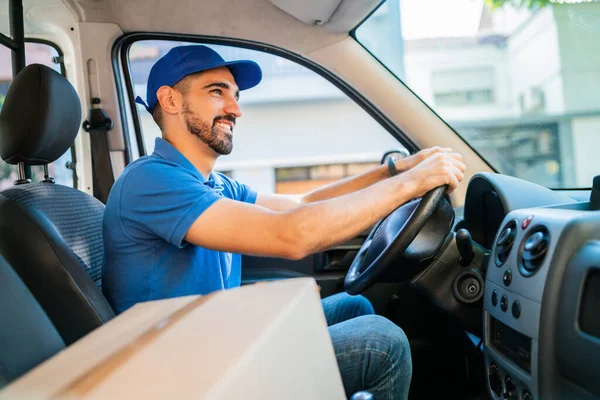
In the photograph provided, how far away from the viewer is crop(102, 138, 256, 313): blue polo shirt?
1.39m

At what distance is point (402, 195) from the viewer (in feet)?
4.42

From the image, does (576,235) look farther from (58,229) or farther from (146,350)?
(58,229)

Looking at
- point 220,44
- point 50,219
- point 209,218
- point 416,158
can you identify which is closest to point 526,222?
point 416,158

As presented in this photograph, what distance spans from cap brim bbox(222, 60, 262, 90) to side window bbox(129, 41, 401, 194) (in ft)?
0.90

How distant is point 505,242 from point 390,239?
298 millimetres

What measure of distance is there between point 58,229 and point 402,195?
864 millimetres

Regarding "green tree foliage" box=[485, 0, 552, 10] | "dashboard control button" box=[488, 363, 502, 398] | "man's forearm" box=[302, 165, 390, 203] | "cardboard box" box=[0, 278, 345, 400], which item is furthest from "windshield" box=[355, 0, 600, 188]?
"cardboard box" box=[0, 278, 345, 400]

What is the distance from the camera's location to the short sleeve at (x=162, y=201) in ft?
4.48

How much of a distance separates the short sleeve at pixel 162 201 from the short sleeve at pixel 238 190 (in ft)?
1.46

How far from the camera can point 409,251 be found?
60.8 inches

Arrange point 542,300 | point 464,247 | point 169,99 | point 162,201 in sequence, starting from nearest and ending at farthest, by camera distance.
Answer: point 542,300 < point 162,201 < point 464,247 < point 169,99

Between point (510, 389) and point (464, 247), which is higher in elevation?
point (464, 247)

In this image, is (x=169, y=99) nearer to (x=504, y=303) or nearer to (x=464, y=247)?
(x=464, y=247)

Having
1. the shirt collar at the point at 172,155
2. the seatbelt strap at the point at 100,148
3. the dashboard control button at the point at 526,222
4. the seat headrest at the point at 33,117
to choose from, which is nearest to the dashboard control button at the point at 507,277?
the dashboard control button at the point at 526,222
